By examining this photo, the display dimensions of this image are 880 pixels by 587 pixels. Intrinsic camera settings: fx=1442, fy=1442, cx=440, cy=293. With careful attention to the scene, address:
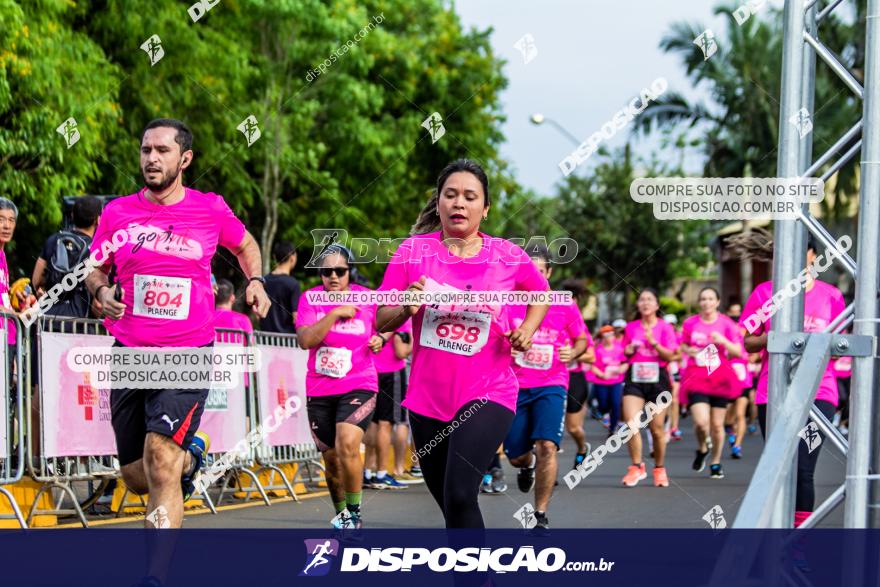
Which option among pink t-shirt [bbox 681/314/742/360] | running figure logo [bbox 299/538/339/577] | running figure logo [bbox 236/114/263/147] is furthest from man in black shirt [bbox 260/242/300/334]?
running figure logo [bbox 236/114/263/147]

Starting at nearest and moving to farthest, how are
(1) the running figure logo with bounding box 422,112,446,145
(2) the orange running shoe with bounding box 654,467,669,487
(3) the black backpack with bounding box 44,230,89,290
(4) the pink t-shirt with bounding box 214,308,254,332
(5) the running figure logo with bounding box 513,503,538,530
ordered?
(5) the running figure logo with bounding box 513,503,538,530
(3) the black backpack with bounding box 44,230,89,290
(4) the pink t-shirt with bounding box 214,308,254,332
(2) the orange running shoe with bounding box 654,467,669,487
(1) the running figure logo with bounding box 422,112,446,145

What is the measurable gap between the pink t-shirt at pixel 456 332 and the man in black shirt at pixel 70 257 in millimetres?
4598

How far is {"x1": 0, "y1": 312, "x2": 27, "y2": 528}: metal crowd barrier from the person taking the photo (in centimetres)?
866

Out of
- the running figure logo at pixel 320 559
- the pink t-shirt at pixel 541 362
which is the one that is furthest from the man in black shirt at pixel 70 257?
the running figure logo at pixel 320 559

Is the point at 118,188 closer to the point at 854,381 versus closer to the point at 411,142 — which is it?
the point at 411,142

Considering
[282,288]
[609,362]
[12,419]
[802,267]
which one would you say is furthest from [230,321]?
[609,362]

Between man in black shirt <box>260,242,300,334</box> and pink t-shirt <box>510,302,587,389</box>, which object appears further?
man in black shirt <box>260,242,300,334</box>

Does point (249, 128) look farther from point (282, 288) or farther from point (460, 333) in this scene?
point (460, 333)

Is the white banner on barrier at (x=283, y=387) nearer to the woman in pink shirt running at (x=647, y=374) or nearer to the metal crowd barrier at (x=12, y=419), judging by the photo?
the woman in pink shirt running at (x=647, y=374)

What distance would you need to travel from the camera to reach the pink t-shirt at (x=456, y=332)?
6262mm

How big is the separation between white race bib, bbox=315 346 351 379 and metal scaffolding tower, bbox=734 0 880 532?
4568 millimetres

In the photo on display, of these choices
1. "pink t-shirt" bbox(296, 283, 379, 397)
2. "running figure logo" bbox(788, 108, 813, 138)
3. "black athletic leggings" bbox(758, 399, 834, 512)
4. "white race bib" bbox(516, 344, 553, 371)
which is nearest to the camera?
"running figure logo" bbox(788, 108, 813, 138)

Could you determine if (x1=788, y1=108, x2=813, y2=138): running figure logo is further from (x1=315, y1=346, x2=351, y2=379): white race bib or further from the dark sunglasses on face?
(x1=315, y1=346, x2=351, y2=379): white race bib

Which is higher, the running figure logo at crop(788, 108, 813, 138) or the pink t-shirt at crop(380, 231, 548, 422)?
the running figure logo at crop(788, 108, 813, 138)
